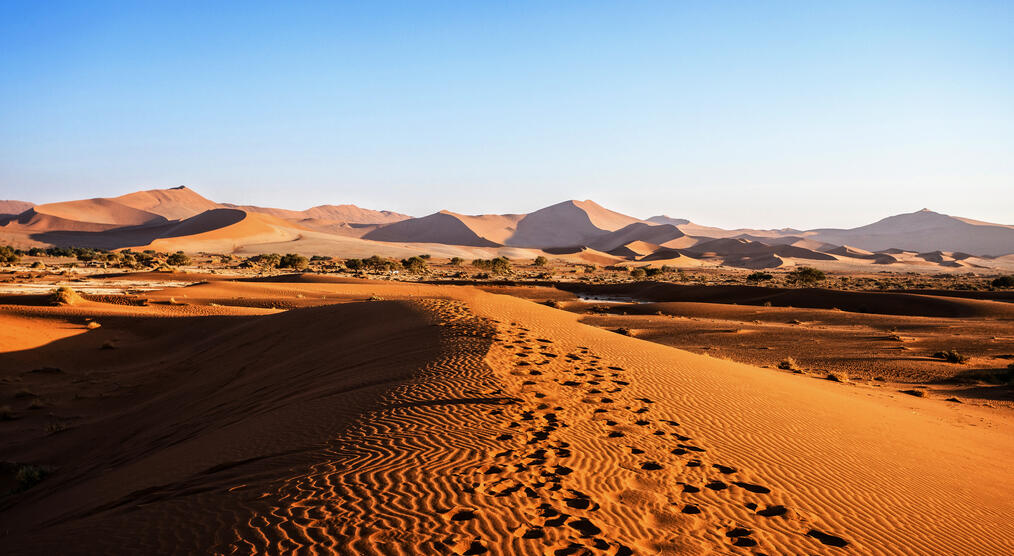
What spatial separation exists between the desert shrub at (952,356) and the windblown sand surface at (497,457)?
6187mm

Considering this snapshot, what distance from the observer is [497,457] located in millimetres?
6000

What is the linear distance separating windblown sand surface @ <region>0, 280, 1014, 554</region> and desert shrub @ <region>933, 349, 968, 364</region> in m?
6.19

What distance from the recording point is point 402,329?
46.2 feet

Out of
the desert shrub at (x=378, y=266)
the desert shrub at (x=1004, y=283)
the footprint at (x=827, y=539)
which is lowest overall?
the footprint at (x=827, y=539)

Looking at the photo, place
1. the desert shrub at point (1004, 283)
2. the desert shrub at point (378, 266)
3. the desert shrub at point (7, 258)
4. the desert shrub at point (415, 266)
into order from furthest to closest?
the desert shrub at point (378, 266), the desert shrub at point (415, 266), the desert shrub at point (7, 258), the desert shrub at point (1004, 283)

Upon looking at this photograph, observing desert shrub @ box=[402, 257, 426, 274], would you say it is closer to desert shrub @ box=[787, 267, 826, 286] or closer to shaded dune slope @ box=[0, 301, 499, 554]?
desert shrub @ box=[787, 267, 826, 286]

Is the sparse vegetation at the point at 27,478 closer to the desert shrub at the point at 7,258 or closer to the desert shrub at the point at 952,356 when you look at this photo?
the desert shrub at the point at 952,356

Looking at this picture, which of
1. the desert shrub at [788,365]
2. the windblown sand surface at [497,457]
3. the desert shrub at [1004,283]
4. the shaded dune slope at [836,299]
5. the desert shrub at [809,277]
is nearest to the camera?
the windblown sand surface at [497,457]

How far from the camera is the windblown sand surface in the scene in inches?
185

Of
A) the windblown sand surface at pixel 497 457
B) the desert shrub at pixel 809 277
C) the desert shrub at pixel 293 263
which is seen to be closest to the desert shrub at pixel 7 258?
the desert shrub at pixel 293 263

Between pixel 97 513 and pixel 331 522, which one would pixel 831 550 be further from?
pixel 97 513

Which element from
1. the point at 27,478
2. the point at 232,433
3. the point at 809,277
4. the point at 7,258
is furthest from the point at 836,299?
the point at 7,258

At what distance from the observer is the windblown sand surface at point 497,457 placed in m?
4.70

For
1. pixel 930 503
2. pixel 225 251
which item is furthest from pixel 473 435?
pixel 225 251
